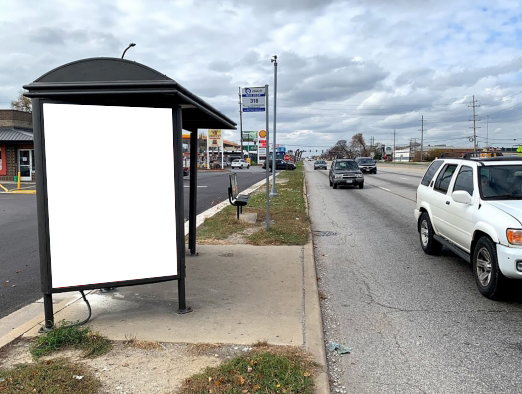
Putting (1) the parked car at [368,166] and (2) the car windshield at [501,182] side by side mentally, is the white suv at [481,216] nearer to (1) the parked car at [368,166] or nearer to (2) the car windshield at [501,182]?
(2) the car windshield at [501,182]

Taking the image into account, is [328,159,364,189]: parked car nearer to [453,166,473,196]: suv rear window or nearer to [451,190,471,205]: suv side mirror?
[453,166,473,196]: suv rear window

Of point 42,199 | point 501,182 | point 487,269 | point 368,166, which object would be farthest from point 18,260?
point 368,166

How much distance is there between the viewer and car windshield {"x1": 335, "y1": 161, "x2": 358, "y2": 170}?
2616cm

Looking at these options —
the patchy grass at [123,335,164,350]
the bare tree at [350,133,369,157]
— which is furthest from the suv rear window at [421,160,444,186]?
the bare tree at [350,133,369,157]

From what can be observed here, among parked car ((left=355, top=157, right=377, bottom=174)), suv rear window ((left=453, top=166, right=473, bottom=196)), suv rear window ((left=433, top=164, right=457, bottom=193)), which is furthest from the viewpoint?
parked car ((left=355, top=157, right=377, bottom=174))

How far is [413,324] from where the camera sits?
480 centimetres

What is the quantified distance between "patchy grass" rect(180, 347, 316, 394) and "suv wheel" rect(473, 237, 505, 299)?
2714 mm

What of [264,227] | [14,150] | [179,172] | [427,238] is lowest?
[264,227]

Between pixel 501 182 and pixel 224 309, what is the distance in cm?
410

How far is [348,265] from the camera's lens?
748 centimetres

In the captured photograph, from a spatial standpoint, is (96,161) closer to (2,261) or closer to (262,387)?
(262,387)

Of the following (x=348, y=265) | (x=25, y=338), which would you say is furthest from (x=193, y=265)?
(x=25, y=338)

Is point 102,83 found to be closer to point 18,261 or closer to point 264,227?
point 18,261

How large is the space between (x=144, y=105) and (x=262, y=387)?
9.79 feet
